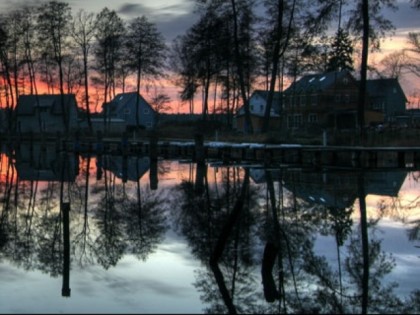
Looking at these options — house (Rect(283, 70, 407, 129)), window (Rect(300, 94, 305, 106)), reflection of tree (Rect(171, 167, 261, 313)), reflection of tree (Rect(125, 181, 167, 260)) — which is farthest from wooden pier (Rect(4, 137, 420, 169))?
window (Rect(300, 94, 305, 106))

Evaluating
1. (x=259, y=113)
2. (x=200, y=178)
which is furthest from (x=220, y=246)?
(x=259, y=113)

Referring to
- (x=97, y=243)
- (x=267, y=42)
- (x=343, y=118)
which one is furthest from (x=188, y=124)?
(x=97, y=243)

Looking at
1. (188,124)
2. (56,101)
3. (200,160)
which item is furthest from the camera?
(56,101)

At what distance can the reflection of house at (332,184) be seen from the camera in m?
14.7

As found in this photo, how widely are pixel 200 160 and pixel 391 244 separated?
18174 millimetres

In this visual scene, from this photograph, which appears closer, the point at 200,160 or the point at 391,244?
the point at 391,244

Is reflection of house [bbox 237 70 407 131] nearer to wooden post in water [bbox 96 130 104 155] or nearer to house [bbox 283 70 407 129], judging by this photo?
house [bbox 283 70 407 129]

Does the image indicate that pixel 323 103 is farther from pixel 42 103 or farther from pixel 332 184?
pixel 332 184

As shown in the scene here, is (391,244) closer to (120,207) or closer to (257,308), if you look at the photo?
(257,308)

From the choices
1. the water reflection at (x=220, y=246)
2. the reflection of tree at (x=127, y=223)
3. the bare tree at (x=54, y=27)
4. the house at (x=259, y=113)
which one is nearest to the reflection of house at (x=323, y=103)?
the house at (x=259, y=113)

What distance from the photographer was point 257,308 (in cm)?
613

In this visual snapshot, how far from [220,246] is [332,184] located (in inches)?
386

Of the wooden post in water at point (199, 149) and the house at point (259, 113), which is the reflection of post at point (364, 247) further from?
the house at point (259, 113)

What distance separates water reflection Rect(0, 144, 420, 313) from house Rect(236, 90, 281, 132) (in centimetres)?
5251
